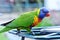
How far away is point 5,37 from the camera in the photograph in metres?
4.07

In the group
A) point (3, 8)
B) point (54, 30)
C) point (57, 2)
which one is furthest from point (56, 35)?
point (3, 8)

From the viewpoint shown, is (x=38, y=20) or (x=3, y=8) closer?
(x=38, y=20)

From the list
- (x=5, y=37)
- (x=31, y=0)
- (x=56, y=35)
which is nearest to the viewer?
(x=56, y=35)

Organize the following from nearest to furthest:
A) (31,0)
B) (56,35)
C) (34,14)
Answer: (56,35)
(34,14)
(31,0)

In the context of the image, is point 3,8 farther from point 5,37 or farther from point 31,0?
point 5,37

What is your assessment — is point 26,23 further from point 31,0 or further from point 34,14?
point 31,0

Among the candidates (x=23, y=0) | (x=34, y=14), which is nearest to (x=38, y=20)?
(x=34, y=14)

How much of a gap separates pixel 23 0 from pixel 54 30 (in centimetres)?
840

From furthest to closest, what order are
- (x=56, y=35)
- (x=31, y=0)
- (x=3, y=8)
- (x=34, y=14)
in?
(x=31, y=0)
(x=3, y=8)
(x=34, y=14)
(x=56, y=35)

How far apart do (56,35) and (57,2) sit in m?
2.70

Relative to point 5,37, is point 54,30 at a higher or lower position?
higher

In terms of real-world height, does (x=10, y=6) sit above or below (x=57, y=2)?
below

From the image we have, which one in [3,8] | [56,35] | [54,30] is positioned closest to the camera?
[56,35]

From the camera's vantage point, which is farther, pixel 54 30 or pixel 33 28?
pixel 33 28
